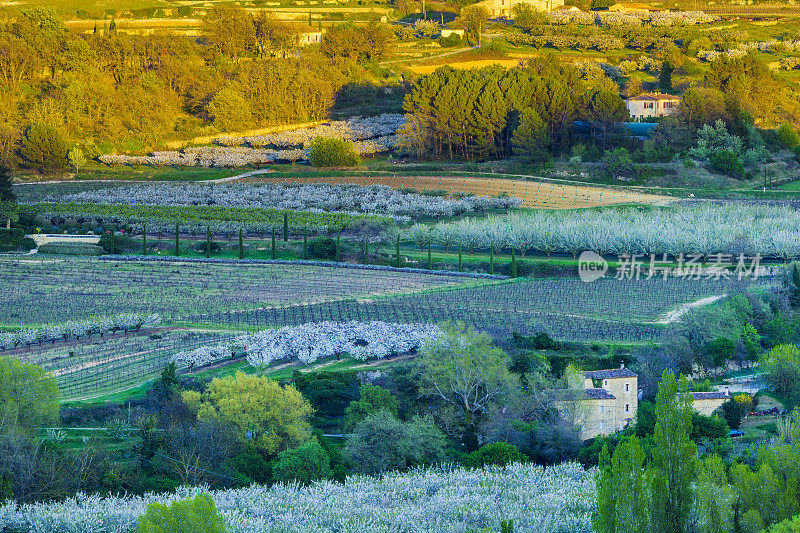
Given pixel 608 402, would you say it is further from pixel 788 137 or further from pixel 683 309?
pixel 788 137

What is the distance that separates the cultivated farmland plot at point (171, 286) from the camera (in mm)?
51125

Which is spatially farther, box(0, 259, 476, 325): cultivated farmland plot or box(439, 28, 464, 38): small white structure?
box(439, 28, 464, 38): small white structure

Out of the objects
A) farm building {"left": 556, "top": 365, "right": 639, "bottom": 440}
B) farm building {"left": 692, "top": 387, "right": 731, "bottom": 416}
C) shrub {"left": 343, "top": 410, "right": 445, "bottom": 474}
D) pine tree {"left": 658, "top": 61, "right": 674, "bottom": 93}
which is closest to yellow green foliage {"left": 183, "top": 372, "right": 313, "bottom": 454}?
shrub {"left": 343, "top": 410, "right": 445, "bottom": 474}

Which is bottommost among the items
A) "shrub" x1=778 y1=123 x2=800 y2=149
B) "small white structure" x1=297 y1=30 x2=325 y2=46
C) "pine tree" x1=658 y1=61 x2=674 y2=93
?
"shrub" x1=778 y1=123 x2=800 y2=149

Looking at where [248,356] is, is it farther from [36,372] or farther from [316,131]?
[316,131]

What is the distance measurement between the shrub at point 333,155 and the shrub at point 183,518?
67931mm

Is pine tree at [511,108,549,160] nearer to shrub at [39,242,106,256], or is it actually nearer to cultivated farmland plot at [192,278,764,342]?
cultivated farmland plot at [192,278,764,342]

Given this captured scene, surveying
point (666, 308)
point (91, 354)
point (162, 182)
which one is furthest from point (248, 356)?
point (162, 182)

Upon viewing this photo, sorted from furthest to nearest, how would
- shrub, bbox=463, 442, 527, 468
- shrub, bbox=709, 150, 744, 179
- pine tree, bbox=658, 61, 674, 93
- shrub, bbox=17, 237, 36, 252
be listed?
pine tree, bbox=658, 61, 674, 93, shrub, bbox=709, 150, 744, 179, shrub, bbox=17, 237, 36, 252, shrub, bbox=463, 442, 527, 468

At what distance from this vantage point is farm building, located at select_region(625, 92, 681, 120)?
98.8m

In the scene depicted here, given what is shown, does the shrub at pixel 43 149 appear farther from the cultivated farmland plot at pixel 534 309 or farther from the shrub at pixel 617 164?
the cultivated farmland plot at pixel 534 309

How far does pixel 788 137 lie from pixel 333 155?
3832 centimetres

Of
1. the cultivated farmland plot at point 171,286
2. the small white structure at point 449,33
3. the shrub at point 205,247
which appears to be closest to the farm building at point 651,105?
the small white structure at point 449,33

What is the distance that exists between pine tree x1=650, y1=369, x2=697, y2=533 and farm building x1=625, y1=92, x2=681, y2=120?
2973 inches
